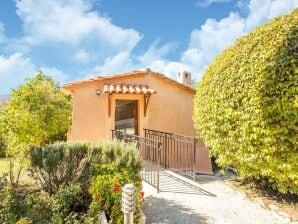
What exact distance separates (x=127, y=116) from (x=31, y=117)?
383cm

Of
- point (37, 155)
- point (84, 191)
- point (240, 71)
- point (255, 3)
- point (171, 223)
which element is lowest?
point (171, 223)

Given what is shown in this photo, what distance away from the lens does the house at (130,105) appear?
496 inches

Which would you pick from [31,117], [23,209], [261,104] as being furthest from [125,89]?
[261,104]

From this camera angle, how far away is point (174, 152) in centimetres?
1303

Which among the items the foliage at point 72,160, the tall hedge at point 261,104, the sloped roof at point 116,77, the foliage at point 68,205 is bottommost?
the foliage at point 68,205

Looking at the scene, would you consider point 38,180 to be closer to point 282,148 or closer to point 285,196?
point 282,148

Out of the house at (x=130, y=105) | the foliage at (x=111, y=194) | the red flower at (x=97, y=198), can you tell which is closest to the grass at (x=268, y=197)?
the house at (x=130, y=105)

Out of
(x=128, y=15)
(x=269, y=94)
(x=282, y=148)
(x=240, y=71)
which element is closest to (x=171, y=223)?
(x=282, y=148)

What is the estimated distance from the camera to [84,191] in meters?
7.42

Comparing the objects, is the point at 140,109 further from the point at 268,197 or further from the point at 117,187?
the point at 117,187

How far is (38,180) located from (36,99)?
19.4 feet

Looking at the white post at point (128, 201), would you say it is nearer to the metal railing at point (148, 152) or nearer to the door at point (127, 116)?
the metal railing at point (148, 152)

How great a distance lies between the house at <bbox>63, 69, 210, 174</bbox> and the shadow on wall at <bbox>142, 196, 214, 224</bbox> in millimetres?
5556

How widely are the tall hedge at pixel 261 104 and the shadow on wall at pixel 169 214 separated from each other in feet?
6.07
